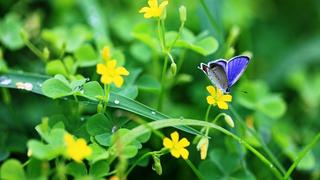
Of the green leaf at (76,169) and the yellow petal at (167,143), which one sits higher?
the yellow petal at (167,143)

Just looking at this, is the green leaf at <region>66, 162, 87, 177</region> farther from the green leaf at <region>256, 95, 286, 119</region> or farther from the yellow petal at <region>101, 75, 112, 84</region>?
the green leaf at <region>256, 95, 286, 119</region>

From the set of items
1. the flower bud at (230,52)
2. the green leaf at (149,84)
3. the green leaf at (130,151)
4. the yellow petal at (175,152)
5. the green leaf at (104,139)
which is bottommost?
the yellow petal at (175,152)

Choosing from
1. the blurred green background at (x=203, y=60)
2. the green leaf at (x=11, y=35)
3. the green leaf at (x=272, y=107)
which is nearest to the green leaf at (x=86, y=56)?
the blurred green background at (x=203, y=60)

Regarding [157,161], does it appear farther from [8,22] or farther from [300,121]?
[300,121]

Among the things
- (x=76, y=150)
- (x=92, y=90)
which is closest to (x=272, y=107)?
(x=92, y=90)

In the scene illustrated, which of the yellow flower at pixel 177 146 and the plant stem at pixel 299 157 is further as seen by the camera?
the plant stem at pixel 299 157

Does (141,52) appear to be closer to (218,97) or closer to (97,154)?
(218,97)

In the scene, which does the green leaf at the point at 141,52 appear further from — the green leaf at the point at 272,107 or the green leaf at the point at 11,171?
the green leaf at the point at 11,171
